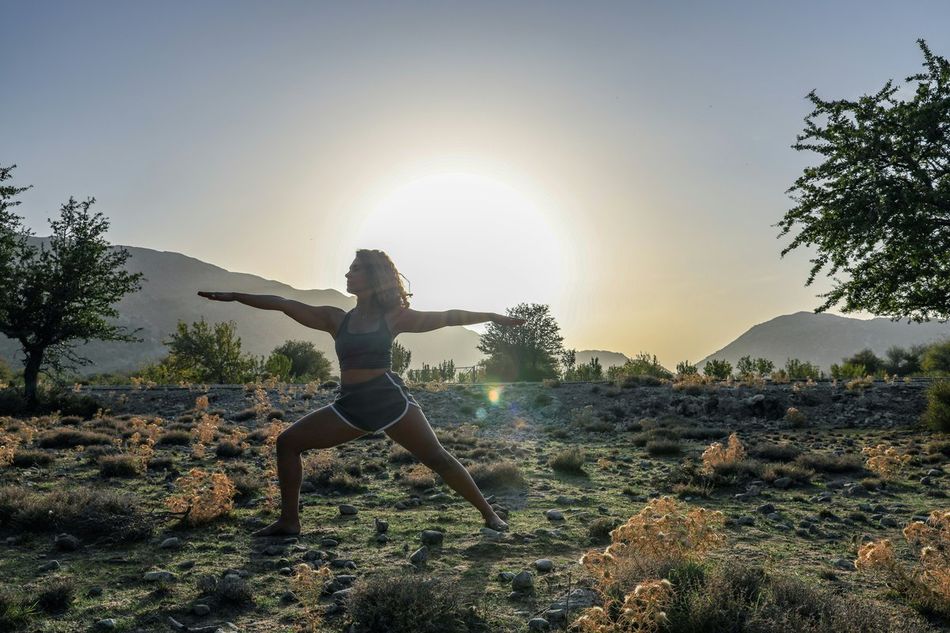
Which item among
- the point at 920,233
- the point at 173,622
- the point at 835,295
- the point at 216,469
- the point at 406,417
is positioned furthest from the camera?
the point at 835,295

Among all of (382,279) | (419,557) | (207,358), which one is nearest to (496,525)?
(419,557)

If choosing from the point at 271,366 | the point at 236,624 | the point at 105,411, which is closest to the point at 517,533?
the point at 236,624

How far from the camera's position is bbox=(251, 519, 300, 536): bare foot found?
624cm

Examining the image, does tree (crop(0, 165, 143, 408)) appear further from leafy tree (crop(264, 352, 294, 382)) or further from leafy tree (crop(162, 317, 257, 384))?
leafy tree (crop(162, 317, 257, 384))

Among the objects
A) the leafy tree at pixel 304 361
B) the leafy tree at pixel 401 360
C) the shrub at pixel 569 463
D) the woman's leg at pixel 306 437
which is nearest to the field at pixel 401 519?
the shrub at pixel 569 463

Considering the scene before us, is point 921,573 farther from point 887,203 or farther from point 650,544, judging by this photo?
point 887,203

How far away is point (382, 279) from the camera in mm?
6062

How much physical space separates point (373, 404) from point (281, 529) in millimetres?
1859

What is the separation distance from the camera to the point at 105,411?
20.2 metres

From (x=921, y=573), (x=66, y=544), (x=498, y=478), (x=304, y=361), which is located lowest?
(x=66, y=544)

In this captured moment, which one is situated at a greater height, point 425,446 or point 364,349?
point 364,349

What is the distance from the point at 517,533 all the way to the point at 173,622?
11.9 ft

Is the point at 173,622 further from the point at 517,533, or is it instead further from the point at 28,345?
the point at 28,345

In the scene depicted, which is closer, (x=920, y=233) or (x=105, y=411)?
(x=920, y=233)
